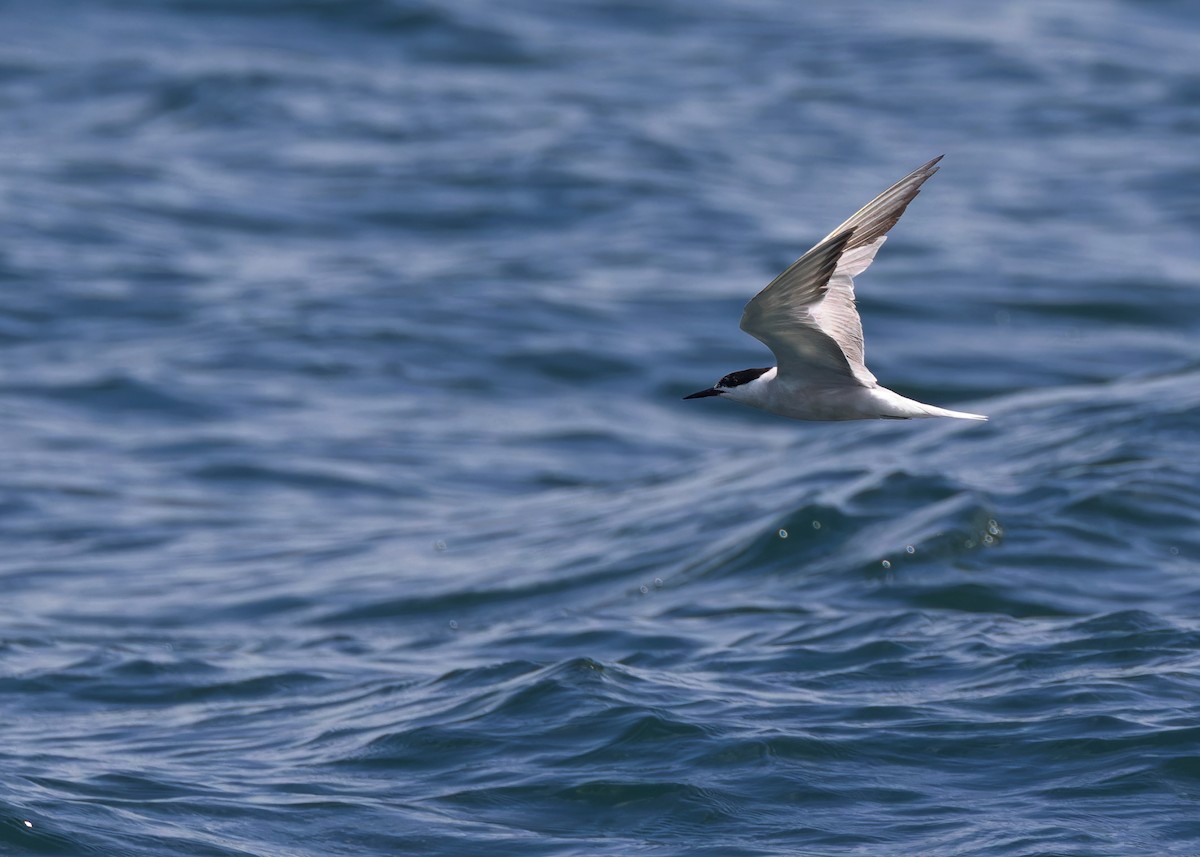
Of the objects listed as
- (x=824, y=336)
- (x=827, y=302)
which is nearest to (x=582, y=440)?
(x=827, y=302)

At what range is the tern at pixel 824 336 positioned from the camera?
762cm

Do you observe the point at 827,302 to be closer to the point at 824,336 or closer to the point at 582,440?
the point at 824,336

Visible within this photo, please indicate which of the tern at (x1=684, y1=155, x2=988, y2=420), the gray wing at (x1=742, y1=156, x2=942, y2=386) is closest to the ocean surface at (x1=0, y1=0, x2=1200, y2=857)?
the tern at (x1=684, y1=155, x2=988, y2=420)

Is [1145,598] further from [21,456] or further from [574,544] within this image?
[21,456]

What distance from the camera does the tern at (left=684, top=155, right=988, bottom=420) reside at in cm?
762

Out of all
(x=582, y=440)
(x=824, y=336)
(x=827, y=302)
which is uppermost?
(x=827, y=302)

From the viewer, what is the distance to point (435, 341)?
19344 mm

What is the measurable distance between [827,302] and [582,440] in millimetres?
9298

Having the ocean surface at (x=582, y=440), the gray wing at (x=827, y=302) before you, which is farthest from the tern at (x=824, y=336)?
the ocean surface at (x=582, y=440)

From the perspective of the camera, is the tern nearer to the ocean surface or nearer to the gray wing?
the gray wing

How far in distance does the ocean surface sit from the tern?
2.30 m

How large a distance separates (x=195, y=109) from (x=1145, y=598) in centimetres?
1725

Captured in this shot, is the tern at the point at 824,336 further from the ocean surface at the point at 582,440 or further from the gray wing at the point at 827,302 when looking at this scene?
the ocean surface at the point at 582,440

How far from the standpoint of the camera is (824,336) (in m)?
7.97
